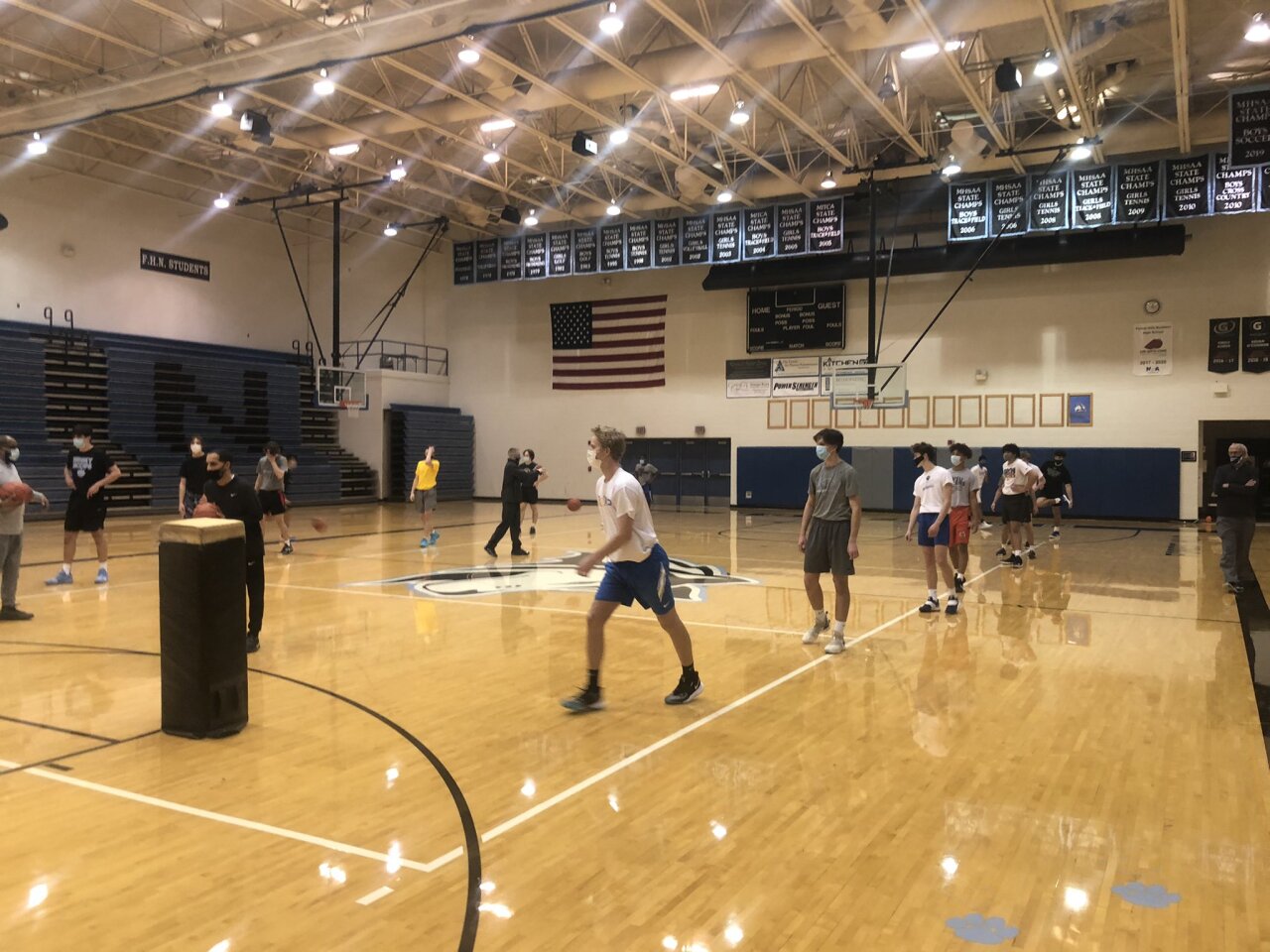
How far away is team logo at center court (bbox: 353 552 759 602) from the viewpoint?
1075 centimetres

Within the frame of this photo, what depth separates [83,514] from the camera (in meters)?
10.4

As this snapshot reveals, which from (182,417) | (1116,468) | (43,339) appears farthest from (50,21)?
(1116,468)

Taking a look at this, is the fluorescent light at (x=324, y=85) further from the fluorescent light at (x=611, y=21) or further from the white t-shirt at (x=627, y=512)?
the white t-shirt at (x=627, y=512)

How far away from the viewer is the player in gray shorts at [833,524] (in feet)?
24.4

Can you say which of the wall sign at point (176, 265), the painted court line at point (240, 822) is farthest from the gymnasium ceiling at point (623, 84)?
the painted court line at point (240, 822)

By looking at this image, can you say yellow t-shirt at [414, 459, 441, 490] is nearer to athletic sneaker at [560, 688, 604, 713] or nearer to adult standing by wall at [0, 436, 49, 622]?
adult standing by wall at [0, 436, 49, 622]

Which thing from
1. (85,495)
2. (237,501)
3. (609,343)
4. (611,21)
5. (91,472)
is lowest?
(85,495)

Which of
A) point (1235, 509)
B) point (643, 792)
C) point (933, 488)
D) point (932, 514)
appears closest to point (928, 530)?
point (932, 514)

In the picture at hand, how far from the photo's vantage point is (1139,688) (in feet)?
21.1

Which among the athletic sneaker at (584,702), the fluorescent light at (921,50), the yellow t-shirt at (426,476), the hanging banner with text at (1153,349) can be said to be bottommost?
the athletic sneaker at (584,702)

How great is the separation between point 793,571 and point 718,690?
666cm

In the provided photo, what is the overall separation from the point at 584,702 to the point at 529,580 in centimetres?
590

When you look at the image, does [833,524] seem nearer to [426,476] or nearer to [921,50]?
[426,476]

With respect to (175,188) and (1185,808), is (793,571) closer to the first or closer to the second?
(1185,808)
